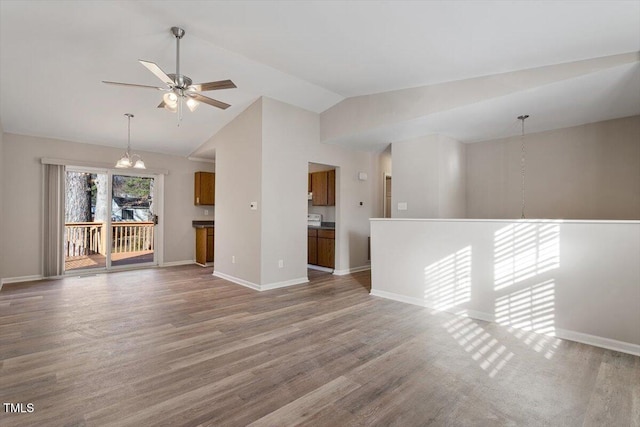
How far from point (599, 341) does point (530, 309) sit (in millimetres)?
568

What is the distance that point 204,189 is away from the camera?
7.37m

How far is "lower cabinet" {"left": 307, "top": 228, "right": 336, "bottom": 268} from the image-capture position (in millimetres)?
6247

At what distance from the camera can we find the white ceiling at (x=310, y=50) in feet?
8.34

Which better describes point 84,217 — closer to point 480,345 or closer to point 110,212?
point 110,212

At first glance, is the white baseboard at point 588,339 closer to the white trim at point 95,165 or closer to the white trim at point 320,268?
the white trim at point 320,268

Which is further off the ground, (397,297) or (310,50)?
(310,50)

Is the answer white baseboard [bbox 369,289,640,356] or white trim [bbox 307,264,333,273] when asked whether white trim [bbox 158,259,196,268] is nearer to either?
white trim [bbox 307,264,333,273]

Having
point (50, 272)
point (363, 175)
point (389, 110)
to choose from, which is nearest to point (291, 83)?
point (389, 110)

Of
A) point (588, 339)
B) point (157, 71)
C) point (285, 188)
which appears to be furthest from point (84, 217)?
point (588, 339)

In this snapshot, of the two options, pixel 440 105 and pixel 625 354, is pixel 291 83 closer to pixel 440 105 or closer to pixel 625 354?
pixel 440 105

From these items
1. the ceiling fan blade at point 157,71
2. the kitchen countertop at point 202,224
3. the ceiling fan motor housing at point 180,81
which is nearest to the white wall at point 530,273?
the ceiling fan motor housing at point 180,81

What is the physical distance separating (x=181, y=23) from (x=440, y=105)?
10.1 feet

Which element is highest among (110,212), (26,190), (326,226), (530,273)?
(26,190)

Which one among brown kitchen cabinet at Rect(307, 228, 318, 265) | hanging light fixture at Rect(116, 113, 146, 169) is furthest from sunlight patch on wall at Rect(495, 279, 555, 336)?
hanging light fixture at Rect(116, 113, 146, 169)
